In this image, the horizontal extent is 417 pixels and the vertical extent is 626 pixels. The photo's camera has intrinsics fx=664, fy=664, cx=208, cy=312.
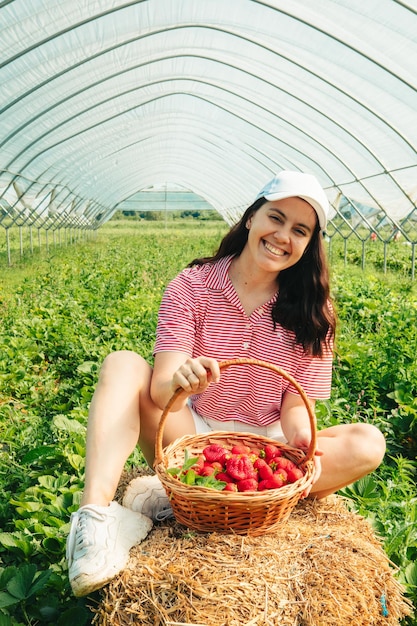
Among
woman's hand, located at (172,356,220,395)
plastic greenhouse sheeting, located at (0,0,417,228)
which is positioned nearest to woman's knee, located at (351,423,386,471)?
woman's hand, located at (172,356,220,395)

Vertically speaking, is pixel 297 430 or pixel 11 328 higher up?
pixel 297 430

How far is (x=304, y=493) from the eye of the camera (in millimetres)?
2250

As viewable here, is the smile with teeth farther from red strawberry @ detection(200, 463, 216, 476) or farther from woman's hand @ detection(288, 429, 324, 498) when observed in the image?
red strawberry @ detection(200, 463, 216, 476)

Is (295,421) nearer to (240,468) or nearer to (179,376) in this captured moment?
(240,468)

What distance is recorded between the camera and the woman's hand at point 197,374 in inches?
78.5

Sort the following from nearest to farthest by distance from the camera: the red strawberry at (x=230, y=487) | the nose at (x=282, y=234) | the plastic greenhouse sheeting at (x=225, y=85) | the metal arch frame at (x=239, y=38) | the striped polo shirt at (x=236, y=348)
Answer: the red strawberry at (x=230, y=487) → the nose at (x=282, y=234) → the striped polo shirt at (x=236, y=348) → the plastic greenhouse sheeting at (x=225, y=85) → the metal arch frame at (x=239, y=38)

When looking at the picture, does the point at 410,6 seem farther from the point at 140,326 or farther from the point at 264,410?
the point at 264,410

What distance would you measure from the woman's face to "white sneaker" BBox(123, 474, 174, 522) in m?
0.92

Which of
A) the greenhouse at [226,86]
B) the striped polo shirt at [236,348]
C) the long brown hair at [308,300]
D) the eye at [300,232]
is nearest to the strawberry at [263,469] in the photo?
the striped polo shirt at [236,348]

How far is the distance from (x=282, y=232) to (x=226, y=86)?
8.97m

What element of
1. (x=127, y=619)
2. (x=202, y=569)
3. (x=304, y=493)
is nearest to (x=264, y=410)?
(x=304, y=493)

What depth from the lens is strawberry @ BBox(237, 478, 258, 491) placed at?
6.72 ft

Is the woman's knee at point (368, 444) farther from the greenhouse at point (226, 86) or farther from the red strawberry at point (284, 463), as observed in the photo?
the greenhouse at point (226, 86)

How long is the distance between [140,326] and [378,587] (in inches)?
164
